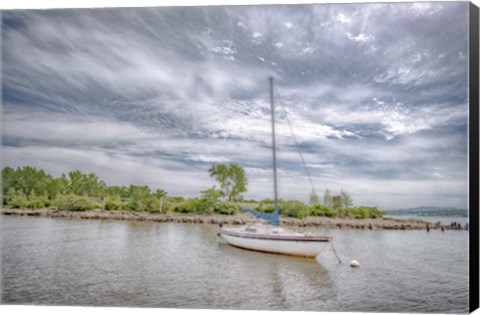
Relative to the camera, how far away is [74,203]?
7.58m

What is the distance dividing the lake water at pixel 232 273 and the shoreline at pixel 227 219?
12 centimetres

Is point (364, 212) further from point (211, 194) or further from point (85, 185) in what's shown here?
point (85, 185)

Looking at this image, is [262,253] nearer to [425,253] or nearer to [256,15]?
[425,253]

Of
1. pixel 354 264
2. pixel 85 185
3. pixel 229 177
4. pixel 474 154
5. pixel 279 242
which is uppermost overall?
pixel 474 154

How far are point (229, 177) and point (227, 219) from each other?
1202mm

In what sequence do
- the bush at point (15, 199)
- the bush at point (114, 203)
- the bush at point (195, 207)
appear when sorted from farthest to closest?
1. the bush at point (195, 207)
2. the bush at point (114, 203)
3. the bush at point (15, 199)

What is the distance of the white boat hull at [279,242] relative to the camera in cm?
714

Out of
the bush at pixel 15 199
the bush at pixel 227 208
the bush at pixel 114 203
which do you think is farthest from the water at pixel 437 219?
the bush at pixel 15 199

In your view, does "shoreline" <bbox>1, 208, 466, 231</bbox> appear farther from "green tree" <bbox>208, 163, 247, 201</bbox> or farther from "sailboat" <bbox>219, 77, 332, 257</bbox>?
"green tree" <bbox>208, 163, 247, 201</bbox>

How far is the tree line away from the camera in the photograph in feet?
21.4

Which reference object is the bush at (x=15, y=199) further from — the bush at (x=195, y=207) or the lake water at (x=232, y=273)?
the bush at (x=195, y=207)

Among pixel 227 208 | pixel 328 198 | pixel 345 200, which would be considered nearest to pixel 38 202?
pixel 227 208

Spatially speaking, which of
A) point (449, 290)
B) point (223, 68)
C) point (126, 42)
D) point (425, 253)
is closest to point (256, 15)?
point (223, 68)

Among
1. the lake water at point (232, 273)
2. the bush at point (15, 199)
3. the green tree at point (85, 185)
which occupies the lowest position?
the lake water at point (232, 273)
